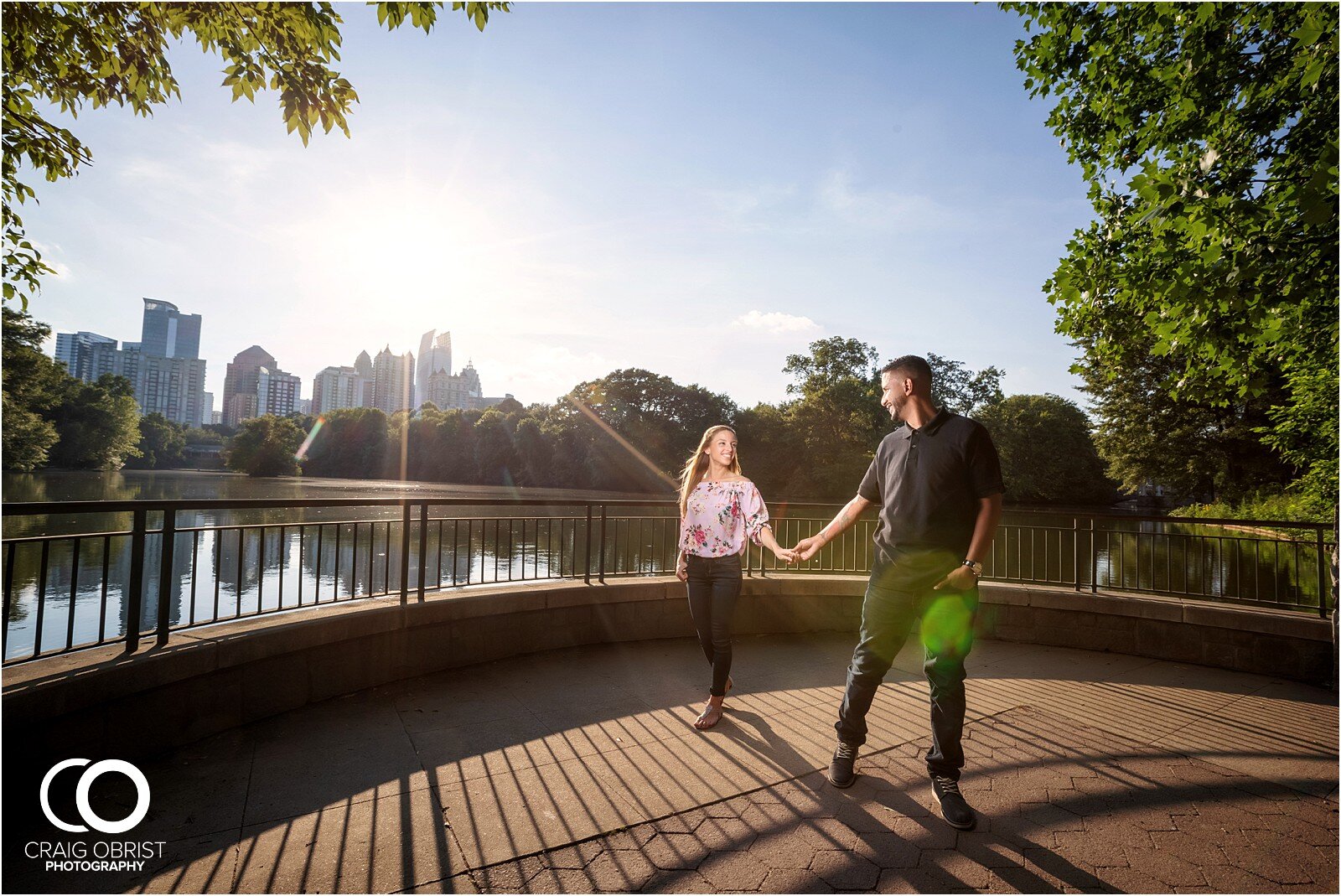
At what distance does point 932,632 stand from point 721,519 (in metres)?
1.48

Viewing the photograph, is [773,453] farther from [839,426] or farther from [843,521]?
[843,521]

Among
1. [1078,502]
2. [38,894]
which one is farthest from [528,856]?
[1078,502]

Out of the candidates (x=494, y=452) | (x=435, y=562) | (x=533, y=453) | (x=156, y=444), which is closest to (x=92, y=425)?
(x=494, y=452)

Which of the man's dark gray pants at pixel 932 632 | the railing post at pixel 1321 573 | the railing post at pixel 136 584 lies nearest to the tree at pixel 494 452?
the railing post at pixel 136 584

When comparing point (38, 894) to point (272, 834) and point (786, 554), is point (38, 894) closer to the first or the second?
point (272, 834)

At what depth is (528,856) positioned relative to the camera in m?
2.56

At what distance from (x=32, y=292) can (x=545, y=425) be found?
58.6 metres

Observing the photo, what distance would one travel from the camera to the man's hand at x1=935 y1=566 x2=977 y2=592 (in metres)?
2.85

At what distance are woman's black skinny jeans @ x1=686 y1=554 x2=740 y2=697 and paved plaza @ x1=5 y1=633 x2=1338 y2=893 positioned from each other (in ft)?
1.28

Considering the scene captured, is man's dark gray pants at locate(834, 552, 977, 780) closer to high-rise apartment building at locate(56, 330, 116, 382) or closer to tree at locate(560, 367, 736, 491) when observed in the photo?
tree at locate(560, 367, 736, 491)

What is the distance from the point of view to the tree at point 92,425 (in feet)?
186

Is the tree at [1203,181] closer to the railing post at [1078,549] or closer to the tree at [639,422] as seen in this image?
the railing post at [1078,549]

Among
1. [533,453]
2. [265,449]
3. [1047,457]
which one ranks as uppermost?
[1047,457]

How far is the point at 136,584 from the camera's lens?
11.8 feet
